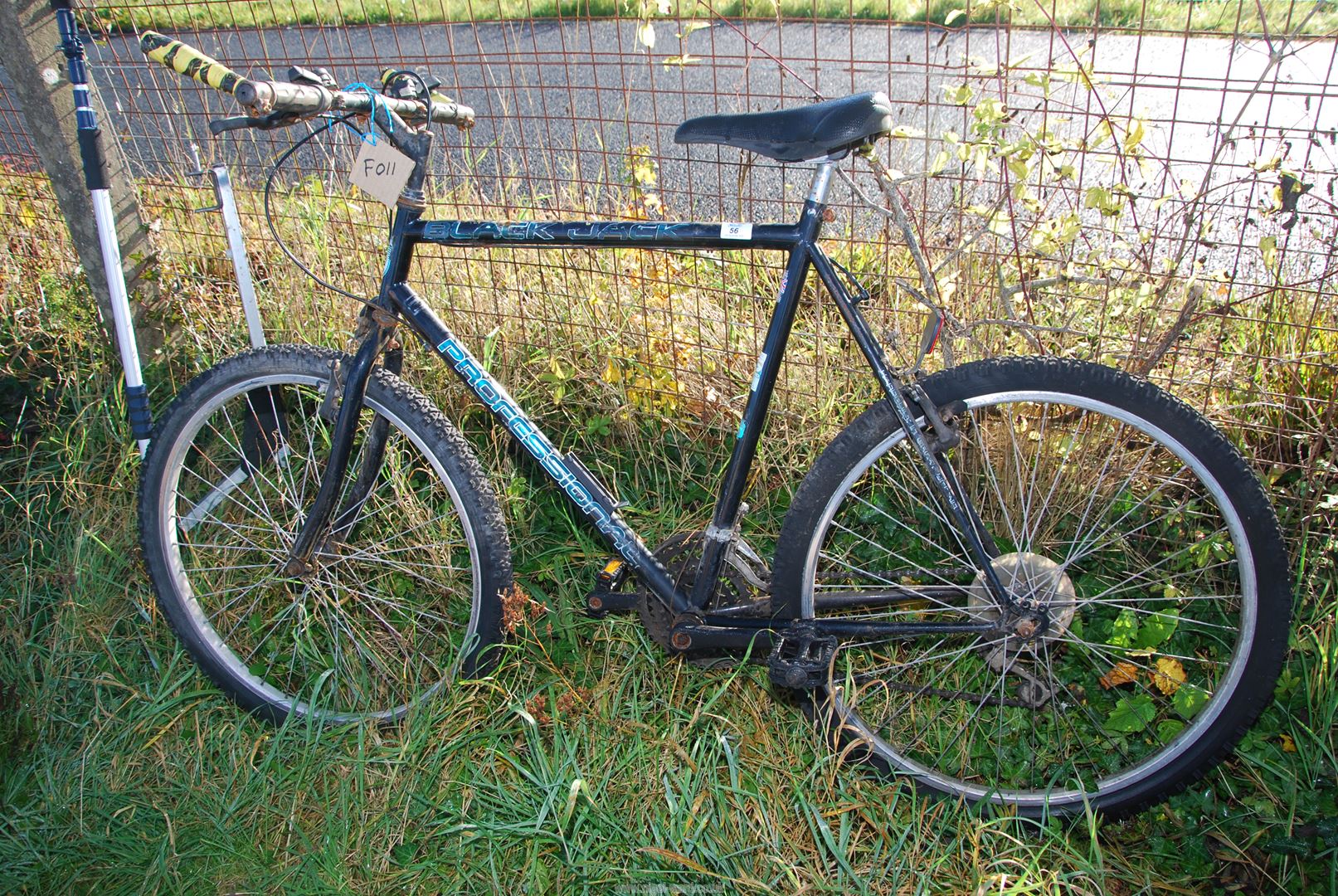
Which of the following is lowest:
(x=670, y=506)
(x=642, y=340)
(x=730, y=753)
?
(x=730, y=753)

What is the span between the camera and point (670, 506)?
9.68ft

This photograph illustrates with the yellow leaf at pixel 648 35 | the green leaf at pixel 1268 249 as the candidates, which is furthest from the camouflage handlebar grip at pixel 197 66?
the green leaf at pixel 1268 249

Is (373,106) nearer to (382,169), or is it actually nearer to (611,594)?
(382,169)

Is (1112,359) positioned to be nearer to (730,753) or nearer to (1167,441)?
(1167,441)

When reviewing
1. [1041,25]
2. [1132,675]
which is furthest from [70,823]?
[1041,25]

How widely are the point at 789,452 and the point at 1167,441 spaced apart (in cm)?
114

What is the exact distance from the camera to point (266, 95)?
6.10 feet

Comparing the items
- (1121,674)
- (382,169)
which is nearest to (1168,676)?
(1121,674)

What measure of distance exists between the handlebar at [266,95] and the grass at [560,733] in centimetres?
100

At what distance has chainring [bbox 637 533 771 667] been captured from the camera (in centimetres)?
232

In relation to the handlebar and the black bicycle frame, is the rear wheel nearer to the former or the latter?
the black bicycle frame

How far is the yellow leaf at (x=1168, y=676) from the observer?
225 cm

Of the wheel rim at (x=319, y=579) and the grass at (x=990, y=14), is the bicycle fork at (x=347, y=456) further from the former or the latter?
the grass at (x=990, y=14)

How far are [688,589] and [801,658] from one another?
→ 13.2 inches
